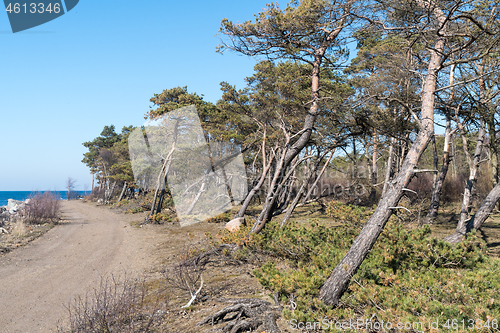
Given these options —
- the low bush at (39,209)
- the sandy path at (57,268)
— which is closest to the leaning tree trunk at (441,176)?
the sandy path at (57,268)

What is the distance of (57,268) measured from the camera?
888 cm

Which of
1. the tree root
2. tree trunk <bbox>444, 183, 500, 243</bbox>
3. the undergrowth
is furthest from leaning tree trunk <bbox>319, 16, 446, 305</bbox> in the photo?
tree trunk <bbox>444, 183, 500, 243</bbox>

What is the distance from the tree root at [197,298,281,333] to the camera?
398cm

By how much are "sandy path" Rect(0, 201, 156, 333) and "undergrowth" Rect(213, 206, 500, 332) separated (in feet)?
15.0

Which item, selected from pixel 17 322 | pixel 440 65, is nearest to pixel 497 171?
pixel 440 65

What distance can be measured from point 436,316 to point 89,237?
14.9 meters

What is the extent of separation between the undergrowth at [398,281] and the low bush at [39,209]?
16.8 m

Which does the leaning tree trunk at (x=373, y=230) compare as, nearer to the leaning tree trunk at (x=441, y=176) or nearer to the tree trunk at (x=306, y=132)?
the tree trunk at (x=306, y=132)

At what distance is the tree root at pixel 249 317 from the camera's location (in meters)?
3.98

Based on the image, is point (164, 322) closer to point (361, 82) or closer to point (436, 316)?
A: point (436, 316)

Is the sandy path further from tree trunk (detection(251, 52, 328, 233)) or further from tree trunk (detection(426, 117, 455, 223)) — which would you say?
tree trunk (detection(426, 117, 455, 223))

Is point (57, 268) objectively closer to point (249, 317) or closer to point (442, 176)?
point (249, 317)

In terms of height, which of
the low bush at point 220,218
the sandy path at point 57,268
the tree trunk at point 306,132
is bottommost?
the low bush at point 220,218

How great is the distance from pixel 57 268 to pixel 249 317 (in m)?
7.59
